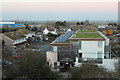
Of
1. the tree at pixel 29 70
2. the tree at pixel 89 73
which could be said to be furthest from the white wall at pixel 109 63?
the tree at pixel 29 70

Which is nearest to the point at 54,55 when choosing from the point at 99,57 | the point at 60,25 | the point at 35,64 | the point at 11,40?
the point at 99,57

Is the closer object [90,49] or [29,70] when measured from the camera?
[29,70]

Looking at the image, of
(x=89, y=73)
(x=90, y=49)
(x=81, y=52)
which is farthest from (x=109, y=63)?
(x=89, y=73)

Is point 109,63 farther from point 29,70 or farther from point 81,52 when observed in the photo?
point 29,70

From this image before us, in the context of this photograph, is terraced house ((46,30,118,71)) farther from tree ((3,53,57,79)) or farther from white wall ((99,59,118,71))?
tree ((3,53,57,79))

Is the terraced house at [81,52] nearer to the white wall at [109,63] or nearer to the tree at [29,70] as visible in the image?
the white wall at [109,63]

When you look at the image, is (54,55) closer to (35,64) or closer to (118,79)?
(35,64)

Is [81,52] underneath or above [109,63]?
above

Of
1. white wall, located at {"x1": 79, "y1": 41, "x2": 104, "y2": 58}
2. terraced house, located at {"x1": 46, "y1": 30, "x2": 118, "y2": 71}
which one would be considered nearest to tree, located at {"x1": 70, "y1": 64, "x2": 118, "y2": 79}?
terraced house, located at {"x1": 46, "y1": 30, "x2": 118, "y2": 71}

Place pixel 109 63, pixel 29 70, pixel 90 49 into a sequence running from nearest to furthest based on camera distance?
pixel 29 70, pixel 109 63, pixel 90 49
